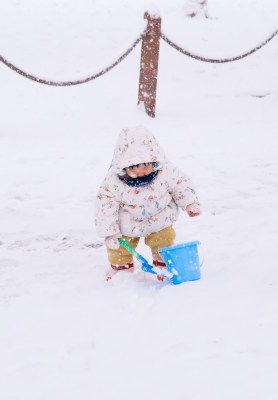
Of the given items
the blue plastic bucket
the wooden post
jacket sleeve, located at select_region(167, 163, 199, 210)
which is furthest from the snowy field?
jacket sleeve, located at select_region(167, 163, 199, 210)

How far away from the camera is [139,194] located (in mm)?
2555

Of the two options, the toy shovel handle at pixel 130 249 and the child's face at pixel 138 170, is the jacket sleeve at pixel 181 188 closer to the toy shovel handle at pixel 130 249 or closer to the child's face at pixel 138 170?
the child's face at pixel 138 170

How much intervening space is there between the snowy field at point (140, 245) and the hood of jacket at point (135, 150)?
659 millimetres

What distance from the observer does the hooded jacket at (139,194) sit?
2.42 m

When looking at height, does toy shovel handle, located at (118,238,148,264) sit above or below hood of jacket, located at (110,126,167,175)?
below

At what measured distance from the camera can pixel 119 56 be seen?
5.35 metres

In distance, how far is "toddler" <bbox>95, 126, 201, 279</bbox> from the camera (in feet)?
7.98

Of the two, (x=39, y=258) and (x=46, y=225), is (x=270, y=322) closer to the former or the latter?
(x=39, y=258)

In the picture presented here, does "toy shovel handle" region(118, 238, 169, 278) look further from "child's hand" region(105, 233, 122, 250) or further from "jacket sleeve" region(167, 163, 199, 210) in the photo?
"jacket sleeve" region(167, 163, 199, 210)

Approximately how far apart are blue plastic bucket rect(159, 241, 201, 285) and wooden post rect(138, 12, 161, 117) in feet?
12.7

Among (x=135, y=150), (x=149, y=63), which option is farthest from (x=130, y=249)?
(x=149, y=63)

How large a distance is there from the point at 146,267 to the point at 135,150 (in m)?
0.64

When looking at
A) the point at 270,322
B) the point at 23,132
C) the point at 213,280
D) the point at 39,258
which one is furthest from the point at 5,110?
the point at 270,322

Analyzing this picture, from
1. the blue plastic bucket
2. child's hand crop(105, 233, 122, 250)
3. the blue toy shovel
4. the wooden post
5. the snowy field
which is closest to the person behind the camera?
the snowy field
